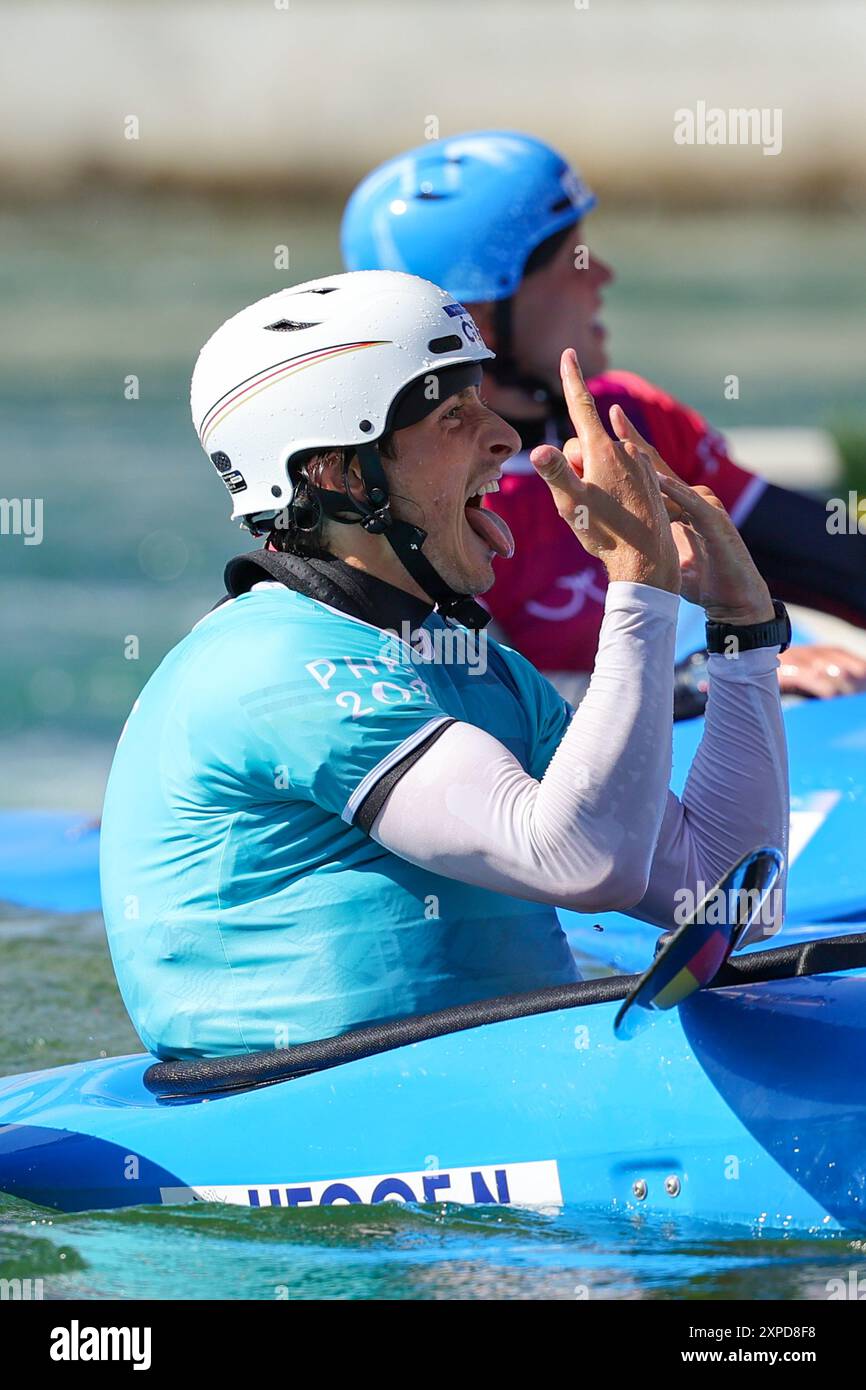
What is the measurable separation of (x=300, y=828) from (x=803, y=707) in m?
2.85

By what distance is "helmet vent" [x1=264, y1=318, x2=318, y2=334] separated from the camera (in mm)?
2879

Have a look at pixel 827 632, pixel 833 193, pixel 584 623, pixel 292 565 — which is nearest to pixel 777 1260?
pixel 292 565

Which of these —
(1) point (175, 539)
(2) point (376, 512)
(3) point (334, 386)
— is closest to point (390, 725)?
(2) point (376, 512)

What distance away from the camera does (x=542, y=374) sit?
518 cm

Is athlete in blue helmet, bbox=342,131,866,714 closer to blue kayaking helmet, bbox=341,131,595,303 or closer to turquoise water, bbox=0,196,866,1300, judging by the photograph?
blue kayaking helmet, bbox=341,131,595,303

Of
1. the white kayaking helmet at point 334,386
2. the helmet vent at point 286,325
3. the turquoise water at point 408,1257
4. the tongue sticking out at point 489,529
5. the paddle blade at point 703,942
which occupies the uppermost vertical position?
the helmet vent at point 286,325

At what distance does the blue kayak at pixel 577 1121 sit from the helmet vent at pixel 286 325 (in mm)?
942

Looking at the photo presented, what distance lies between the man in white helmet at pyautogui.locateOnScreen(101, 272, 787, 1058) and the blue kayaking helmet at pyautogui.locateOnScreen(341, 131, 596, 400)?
2230 millimetres

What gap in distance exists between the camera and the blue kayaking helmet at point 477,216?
5.14 meters

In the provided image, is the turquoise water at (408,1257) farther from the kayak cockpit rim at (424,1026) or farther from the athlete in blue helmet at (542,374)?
the athlete in blue helmet at (542,374)

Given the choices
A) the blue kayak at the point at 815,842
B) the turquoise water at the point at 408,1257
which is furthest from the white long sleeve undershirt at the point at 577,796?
the blue kayak at the point at 815,842

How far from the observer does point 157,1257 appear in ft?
8.94

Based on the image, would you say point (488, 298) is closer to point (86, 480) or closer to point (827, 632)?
point (827, 632)

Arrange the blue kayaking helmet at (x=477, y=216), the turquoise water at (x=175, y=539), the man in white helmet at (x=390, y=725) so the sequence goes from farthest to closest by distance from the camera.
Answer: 1. the blue kayaking helmet at (x=477, y=216)
2. the turquoise water at (x=175, y=539)
3. the man in white helmet at (x=390, y=725)
